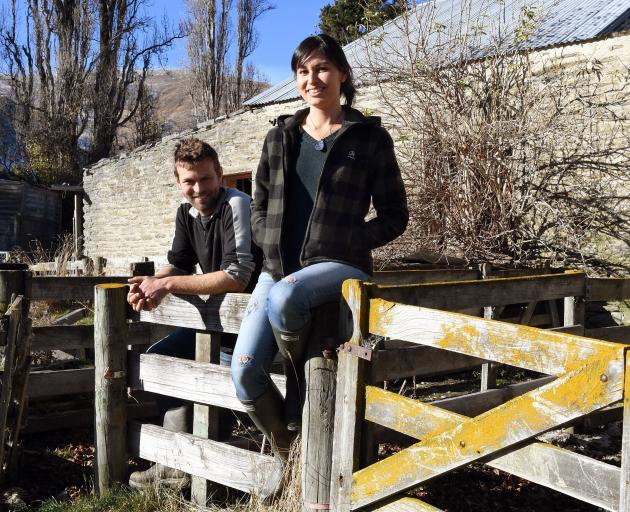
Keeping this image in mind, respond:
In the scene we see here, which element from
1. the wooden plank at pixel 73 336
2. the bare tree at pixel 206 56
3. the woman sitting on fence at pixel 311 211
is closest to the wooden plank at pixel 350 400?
the woman sitting on fence at pixel 311 211

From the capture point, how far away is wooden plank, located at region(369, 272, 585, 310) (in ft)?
9.81

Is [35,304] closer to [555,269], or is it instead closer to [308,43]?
[555,269]

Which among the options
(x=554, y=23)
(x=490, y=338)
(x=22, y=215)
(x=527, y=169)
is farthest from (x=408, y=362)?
(x=22, y=215)

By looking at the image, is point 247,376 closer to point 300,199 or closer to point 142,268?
point 300,199

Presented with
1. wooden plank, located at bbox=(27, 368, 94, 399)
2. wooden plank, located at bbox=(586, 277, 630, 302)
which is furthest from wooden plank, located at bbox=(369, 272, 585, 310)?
wooden plank, located at bbox=(27, 368, 94, 399)

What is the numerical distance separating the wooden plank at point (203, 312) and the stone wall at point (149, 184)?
22.7ft

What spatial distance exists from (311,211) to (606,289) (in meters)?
3.24

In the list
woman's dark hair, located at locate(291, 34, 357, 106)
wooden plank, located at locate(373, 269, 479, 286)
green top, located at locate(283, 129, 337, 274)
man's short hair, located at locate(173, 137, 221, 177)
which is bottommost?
wooden plank, located at locate(373, 269, 479, 286)

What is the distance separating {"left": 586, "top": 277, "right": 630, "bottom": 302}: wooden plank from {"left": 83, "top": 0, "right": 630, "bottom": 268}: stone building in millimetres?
4113

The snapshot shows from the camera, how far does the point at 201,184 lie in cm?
361

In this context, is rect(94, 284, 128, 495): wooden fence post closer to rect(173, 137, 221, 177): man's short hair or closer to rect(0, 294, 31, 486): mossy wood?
rect(0, 294, 31, 486): mossy wood

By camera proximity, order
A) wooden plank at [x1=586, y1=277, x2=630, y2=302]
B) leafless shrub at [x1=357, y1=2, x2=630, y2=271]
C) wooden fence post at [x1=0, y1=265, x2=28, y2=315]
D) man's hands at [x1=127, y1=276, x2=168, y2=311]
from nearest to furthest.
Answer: man's hands at [x1=127, y1=276, x2=168, y2=311]
wooden fence post at [x1=0, y1=265, x2=28, y2=315]
wooden plank at [x1=586, y1=277, x2=630, y2=302]
leafless shrub at [x1=357, y1=2, x2=630, y2=271]

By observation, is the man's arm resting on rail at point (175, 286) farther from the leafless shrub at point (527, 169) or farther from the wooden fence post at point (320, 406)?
the leafless shrub at point (527, 169)

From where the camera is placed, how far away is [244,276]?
3.48 metres
